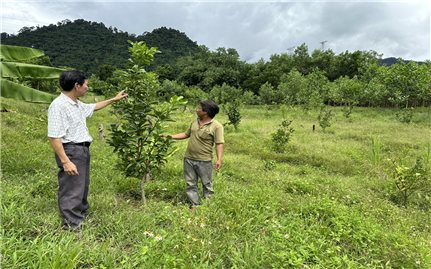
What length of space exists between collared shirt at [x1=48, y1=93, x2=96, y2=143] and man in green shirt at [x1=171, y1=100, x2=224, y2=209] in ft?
4.94

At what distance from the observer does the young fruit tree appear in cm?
473

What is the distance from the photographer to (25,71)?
5305mm

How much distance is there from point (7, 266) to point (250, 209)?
9.37 ft

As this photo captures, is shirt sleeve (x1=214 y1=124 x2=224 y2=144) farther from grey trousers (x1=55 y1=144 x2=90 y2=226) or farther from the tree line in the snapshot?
the tree line

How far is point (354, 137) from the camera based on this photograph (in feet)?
44.1

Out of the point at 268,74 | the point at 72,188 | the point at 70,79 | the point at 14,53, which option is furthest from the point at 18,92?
the point at 268,74

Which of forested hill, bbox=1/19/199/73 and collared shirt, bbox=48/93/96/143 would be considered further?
forested hill, bbox=1/19/199/73

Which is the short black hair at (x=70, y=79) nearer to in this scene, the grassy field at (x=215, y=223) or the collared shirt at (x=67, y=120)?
the collared shirt at (x=67, y=120)

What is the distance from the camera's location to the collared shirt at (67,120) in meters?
3.78

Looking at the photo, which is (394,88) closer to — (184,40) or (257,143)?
(257,143)

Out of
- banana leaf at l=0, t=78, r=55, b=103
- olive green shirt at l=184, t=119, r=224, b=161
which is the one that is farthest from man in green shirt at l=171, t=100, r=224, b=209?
banana leaf at l=0, t=78, r=55, b=103

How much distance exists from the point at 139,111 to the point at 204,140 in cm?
109

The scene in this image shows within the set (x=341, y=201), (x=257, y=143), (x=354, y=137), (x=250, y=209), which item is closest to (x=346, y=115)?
(x=354, y=137)

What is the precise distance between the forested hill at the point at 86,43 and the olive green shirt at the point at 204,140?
4299cm
